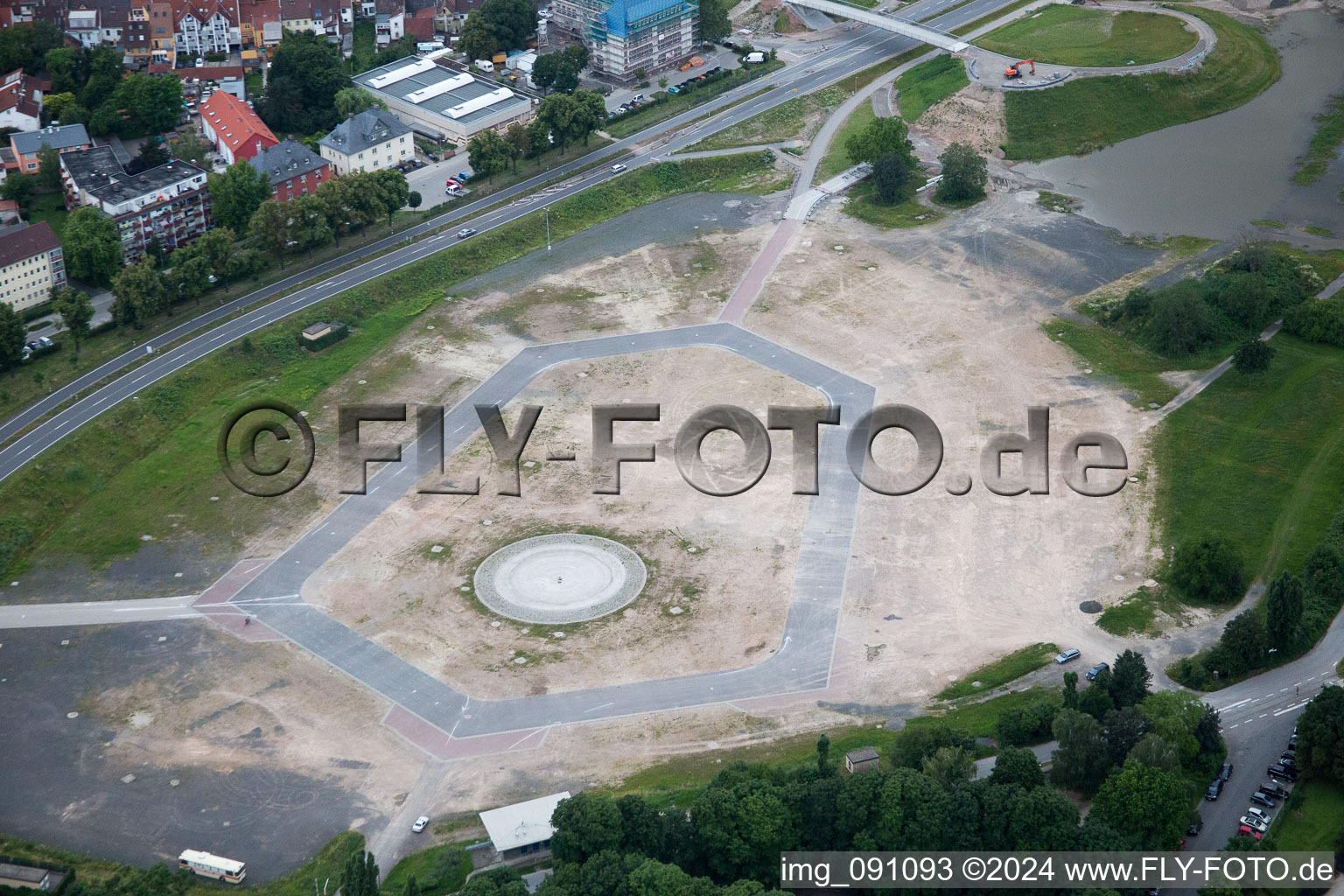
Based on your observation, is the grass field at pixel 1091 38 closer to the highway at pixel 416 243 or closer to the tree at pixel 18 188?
the highway at pixel 416 243

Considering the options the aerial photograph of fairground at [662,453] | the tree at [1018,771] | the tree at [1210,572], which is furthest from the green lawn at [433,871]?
the tree at [1210,572]

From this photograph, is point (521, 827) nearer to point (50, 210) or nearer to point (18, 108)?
point (50, 210)

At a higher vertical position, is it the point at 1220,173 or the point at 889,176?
the point at 889,176

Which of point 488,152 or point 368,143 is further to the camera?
point 488,152

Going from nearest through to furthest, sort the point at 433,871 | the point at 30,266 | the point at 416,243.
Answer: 1. the point at 433,871
2. the point at 30,266
3. the point at 416,243

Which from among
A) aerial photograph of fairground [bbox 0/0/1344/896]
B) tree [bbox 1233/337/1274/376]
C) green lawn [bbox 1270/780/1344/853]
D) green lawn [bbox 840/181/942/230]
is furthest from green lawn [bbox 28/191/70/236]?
green lawn [bbox 1270/780/1344/853]

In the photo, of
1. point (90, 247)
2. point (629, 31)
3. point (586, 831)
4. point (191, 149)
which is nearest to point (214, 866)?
point (586, 831)
